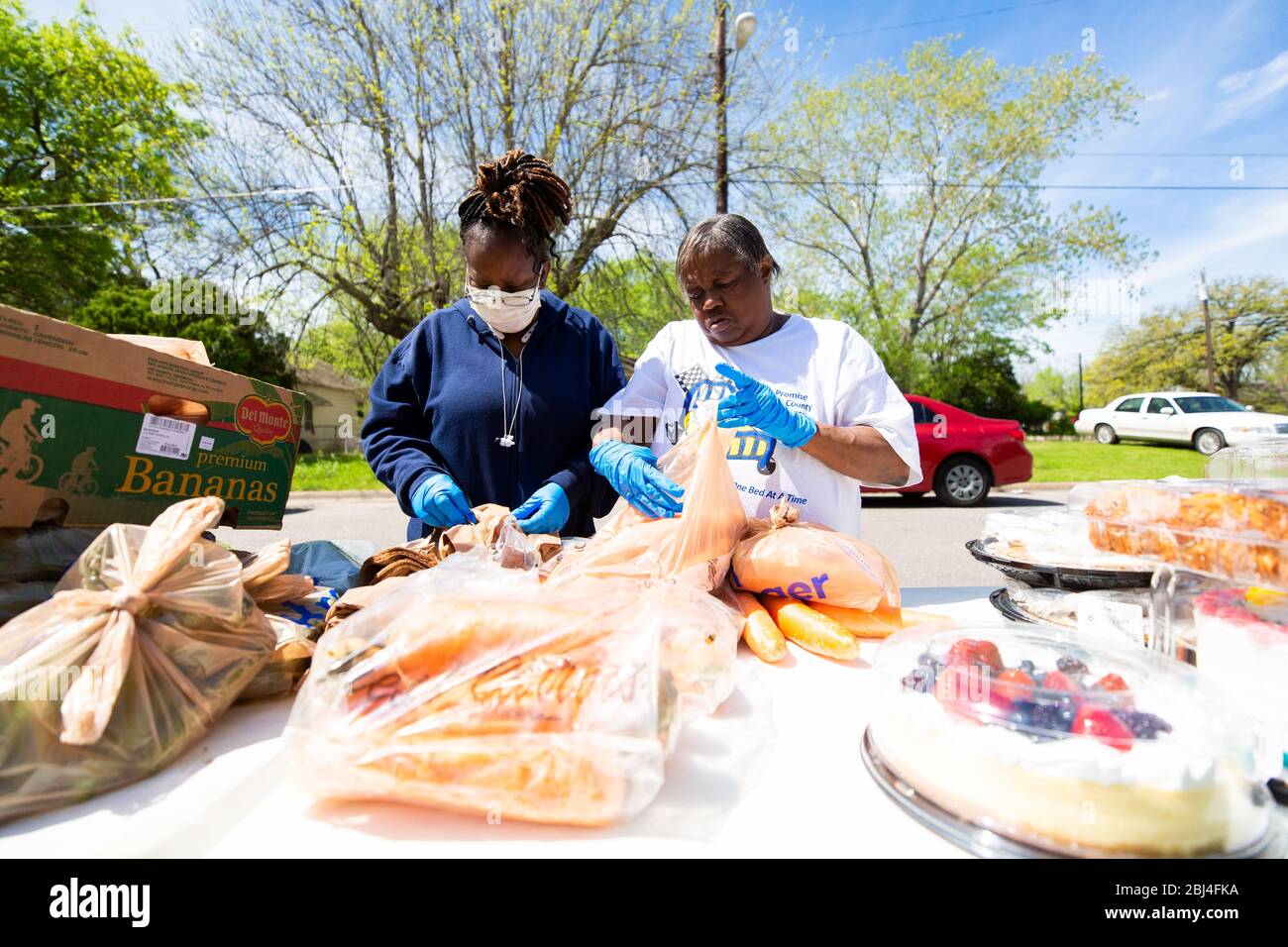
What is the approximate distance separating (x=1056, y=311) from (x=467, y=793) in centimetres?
2526

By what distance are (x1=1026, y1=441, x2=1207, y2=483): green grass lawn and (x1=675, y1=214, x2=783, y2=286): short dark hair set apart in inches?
482

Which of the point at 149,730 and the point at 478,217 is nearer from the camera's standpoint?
the point at 149,730

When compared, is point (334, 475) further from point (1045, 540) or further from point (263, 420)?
point (1045, 540)

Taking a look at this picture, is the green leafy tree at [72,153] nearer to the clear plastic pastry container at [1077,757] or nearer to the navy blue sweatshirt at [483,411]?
the navy blue sweatshirt at [483,411]

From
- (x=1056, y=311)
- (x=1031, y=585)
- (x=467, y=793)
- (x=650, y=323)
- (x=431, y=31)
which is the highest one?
(x=431, y=31)

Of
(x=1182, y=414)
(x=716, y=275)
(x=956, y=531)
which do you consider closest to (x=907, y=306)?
(x=1182, y=414)

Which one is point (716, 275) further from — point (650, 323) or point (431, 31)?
point (431, 31)

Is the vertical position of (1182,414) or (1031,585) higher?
(1182,414)

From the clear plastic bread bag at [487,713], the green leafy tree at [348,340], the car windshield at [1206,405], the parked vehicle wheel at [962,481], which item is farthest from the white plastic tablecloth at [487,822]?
the car windshield at [1206,405]

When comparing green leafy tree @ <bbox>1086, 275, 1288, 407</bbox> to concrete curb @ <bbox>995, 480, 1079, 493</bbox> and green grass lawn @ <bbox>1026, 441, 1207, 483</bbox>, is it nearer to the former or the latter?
green grass lawn @ <bbox>1026, 441, 1207, 483</bbox>

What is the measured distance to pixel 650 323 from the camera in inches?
475

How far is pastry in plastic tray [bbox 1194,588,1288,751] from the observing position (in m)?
0.84

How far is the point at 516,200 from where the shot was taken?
1.76 m

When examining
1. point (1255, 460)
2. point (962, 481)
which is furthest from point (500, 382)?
point (962, 481)
